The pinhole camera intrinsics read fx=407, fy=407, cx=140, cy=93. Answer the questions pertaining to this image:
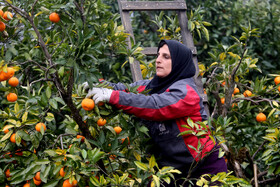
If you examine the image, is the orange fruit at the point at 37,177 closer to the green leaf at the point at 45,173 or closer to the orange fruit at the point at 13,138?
the green leaf at the point at 45,173

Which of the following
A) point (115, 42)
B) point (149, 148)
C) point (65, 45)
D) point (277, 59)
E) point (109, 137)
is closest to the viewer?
point (65, 45)

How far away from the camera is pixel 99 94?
211cm

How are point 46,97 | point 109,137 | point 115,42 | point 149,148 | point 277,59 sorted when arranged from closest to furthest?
point 46,97, point 109,137, point 149,148, point 115,42, point 277,59

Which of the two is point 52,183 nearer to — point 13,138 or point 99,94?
point 13,138

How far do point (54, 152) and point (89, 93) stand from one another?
0.36 meters

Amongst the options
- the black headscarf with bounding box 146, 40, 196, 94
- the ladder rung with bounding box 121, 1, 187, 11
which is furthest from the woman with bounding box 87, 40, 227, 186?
the ladder rung with bounding box 121, 1, 187, 11

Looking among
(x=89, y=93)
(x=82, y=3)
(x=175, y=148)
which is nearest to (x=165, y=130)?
(x=175, y=148)

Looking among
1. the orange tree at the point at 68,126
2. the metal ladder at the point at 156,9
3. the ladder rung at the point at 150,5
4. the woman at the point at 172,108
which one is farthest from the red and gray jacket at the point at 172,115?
the ladder rung at the point at 150,5

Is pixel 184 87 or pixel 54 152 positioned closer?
pixel 54 152

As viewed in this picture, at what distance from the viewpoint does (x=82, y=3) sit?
7.43 ft

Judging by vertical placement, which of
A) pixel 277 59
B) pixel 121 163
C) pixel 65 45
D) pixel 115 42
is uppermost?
pixel 65 45

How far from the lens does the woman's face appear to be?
261 cm

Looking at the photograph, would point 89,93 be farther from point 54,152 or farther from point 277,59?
point 277,59

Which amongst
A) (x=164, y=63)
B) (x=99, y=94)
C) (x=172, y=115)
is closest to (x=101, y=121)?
(x=99, y=94)
